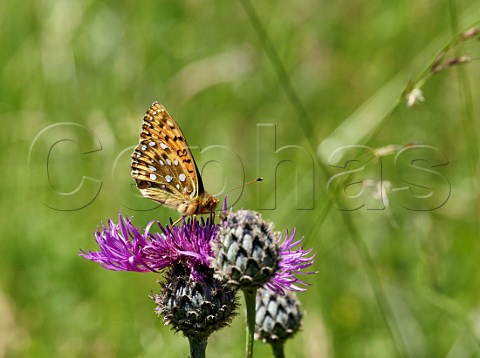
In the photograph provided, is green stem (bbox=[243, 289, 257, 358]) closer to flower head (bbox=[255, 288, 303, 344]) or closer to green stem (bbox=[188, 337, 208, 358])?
green stem (bbox=[188, 337, 208, 358])

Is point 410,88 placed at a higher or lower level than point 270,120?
lower

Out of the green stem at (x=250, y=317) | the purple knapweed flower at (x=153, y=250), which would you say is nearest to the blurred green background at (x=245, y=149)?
the purple knapweed flower at (x=153, y=250)

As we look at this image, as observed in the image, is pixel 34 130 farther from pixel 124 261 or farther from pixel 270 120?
pixel 124 261

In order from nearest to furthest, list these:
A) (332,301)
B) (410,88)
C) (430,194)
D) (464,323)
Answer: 1. (410,88)
2. (464,323)
3. (332,301)
4. (430,194)

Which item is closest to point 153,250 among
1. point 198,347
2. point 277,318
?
point 198,347

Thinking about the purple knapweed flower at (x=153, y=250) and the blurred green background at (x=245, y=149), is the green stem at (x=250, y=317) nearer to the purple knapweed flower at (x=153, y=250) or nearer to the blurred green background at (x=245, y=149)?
the purple knapweed flower at (x=153, y=250)

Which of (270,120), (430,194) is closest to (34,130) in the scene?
(270,120)

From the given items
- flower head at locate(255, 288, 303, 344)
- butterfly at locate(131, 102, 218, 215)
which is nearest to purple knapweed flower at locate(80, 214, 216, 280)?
butterfly at locate(131, 102, 218, 215)
